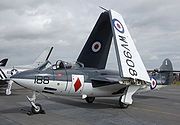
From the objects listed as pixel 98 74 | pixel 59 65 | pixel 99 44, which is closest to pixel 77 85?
pixel 59 65

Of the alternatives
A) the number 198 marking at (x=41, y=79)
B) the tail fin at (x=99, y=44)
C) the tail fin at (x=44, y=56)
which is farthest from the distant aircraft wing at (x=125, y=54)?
the tail fin at (x=44, y=56)

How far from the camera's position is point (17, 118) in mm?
7609

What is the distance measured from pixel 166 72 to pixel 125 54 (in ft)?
27.8

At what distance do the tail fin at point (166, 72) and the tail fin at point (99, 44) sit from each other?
604cm

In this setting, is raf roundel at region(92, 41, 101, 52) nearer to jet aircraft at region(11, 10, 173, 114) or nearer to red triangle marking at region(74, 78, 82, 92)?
jet aircraft at region(11, 10, 173, 114)

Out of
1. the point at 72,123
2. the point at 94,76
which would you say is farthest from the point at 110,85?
the point at 72,123

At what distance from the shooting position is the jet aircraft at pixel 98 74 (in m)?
8.01

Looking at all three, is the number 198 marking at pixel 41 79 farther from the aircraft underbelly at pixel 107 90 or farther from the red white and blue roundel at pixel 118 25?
the red white and blue roundel at pixel 118 25

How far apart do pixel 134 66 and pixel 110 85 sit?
1876 millimetres

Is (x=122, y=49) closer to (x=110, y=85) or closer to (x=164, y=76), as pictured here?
(x=110, y=85)

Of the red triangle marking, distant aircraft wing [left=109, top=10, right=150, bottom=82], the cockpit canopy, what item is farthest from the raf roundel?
the red triangle marking

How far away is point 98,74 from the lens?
10273mm

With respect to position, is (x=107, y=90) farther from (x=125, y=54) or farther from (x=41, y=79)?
(x=41, y=79)

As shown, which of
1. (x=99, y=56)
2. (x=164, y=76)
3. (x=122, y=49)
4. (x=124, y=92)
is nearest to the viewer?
(x=122, y=49)
